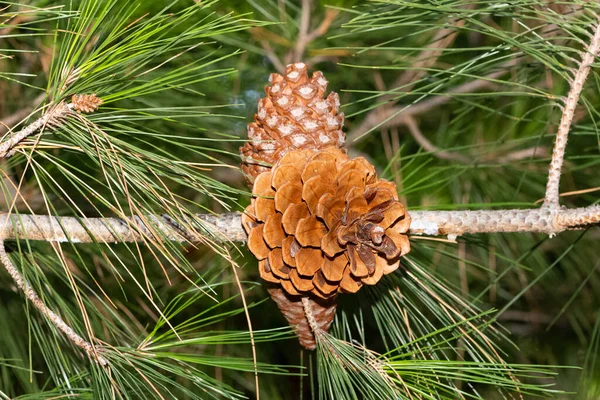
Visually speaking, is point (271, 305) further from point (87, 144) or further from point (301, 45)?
point (87, 144)

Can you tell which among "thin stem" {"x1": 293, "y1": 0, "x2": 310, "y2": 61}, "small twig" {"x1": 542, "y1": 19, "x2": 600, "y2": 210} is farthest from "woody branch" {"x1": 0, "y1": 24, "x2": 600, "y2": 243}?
"thin stem" {"x1": 293, "y1": 0, "x2": 310, "y2": 61}

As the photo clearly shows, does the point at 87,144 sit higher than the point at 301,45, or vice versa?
the point at 301,45

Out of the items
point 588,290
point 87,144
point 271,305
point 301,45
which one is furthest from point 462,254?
point 87,144

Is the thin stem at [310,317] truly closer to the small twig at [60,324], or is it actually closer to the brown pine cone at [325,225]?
the brown pine cone at [325,225]

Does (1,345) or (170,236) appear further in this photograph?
(1,345)

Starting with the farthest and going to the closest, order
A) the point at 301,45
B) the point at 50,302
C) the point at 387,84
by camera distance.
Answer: the point at 387,84
the point at 301,45
the point at 50,302

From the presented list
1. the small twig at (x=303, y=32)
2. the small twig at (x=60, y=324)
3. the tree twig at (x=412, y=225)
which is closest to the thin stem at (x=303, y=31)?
the small twig at (x=303, y=32)

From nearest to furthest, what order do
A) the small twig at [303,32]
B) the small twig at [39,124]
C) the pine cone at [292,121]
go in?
the small twig at [39,124] < the pine cone at [292,121] < the small twig at [303,32]

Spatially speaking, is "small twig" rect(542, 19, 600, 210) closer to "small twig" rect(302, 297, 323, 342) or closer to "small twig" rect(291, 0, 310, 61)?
"small twig" rect(302, 297, 323, 342)
